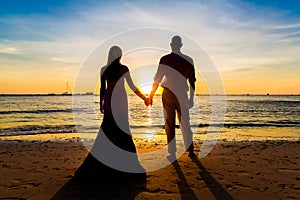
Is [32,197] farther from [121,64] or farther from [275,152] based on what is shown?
[275,152]

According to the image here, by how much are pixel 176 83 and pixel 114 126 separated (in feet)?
7.42

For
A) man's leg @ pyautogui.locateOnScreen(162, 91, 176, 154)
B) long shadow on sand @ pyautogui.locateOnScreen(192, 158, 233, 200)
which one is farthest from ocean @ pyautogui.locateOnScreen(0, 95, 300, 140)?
long shadow on sand @ pyautogui.locateOnScreen(192, 158, 233, 200)

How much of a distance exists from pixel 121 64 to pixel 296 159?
5.09m

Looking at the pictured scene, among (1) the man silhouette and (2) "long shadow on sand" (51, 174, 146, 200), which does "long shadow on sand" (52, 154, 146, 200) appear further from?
(1) the man silhouette

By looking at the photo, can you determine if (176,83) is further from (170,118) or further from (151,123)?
(151,123)

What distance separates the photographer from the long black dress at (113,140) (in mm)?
4930

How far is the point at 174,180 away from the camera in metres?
5.07

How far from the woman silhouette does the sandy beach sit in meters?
0.33

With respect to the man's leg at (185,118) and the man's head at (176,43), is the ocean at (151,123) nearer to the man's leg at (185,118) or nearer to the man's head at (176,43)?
the man's leg at (185,118)

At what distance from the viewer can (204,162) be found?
6488mm

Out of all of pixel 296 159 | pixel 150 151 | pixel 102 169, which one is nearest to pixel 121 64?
pixel 102 169

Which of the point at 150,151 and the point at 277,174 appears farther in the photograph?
the point at 150,151

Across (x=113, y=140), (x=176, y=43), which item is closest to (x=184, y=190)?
(x=113, y=140)

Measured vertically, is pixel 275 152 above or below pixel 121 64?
below
